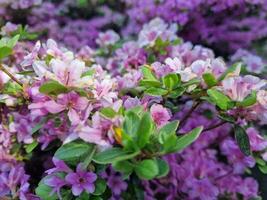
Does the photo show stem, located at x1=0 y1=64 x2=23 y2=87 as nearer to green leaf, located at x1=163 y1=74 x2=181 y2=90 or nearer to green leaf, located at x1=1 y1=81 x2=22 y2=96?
green leaf, located at x1=1 y1=81 x2=22 y2=96

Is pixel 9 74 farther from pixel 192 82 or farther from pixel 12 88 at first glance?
pixel 192 82

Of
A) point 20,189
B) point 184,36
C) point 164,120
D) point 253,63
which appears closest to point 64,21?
point 184,36

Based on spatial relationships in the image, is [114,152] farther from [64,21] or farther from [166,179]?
[64,21]

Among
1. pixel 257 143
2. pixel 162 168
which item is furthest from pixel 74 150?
pixel 257 143

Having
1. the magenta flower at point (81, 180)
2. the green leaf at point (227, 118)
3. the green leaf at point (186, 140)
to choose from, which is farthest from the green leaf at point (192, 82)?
the magenta flower at point (81, 180)

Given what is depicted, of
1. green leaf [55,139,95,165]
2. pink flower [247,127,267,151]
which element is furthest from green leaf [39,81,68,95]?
pink flower [247,127,267,151]

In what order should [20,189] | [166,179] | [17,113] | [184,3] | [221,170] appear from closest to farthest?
[20,189], [17,113], [166,179], [221,170], [184,3]
